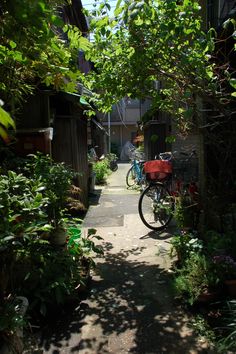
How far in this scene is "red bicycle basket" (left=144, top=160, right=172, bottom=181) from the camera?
292 inches

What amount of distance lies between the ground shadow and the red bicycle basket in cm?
249

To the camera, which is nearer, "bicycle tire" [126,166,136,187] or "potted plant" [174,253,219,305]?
"potted plant" [174,253,219,305]

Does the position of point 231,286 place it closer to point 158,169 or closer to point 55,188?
point 55,188

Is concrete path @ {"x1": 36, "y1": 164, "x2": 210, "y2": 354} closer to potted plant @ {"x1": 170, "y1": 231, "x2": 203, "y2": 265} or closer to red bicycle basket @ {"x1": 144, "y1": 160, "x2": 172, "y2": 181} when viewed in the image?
potted plant @ {"x1": 170, "y1": 231, "x2": 203, "y2": 265}

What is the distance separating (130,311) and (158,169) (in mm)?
3642

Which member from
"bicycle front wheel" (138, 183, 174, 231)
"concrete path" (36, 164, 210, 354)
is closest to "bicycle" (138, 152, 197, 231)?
"bicycle front wheel" (138, 183, 174, 231)

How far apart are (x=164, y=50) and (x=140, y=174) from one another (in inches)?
393

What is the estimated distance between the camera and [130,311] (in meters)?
4.31

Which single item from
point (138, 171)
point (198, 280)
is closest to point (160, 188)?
point (198, 280)

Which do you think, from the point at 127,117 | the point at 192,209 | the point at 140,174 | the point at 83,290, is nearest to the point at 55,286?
the point at 83,290

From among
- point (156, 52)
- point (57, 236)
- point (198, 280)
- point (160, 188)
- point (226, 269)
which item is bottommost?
point (198, 280)

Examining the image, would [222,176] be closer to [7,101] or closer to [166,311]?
[166,311]

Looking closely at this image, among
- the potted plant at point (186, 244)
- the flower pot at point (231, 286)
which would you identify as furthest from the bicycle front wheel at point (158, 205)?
the flower pot at point (231, 286)

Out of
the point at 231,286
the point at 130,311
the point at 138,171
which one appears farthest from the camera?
the point at 138,171
